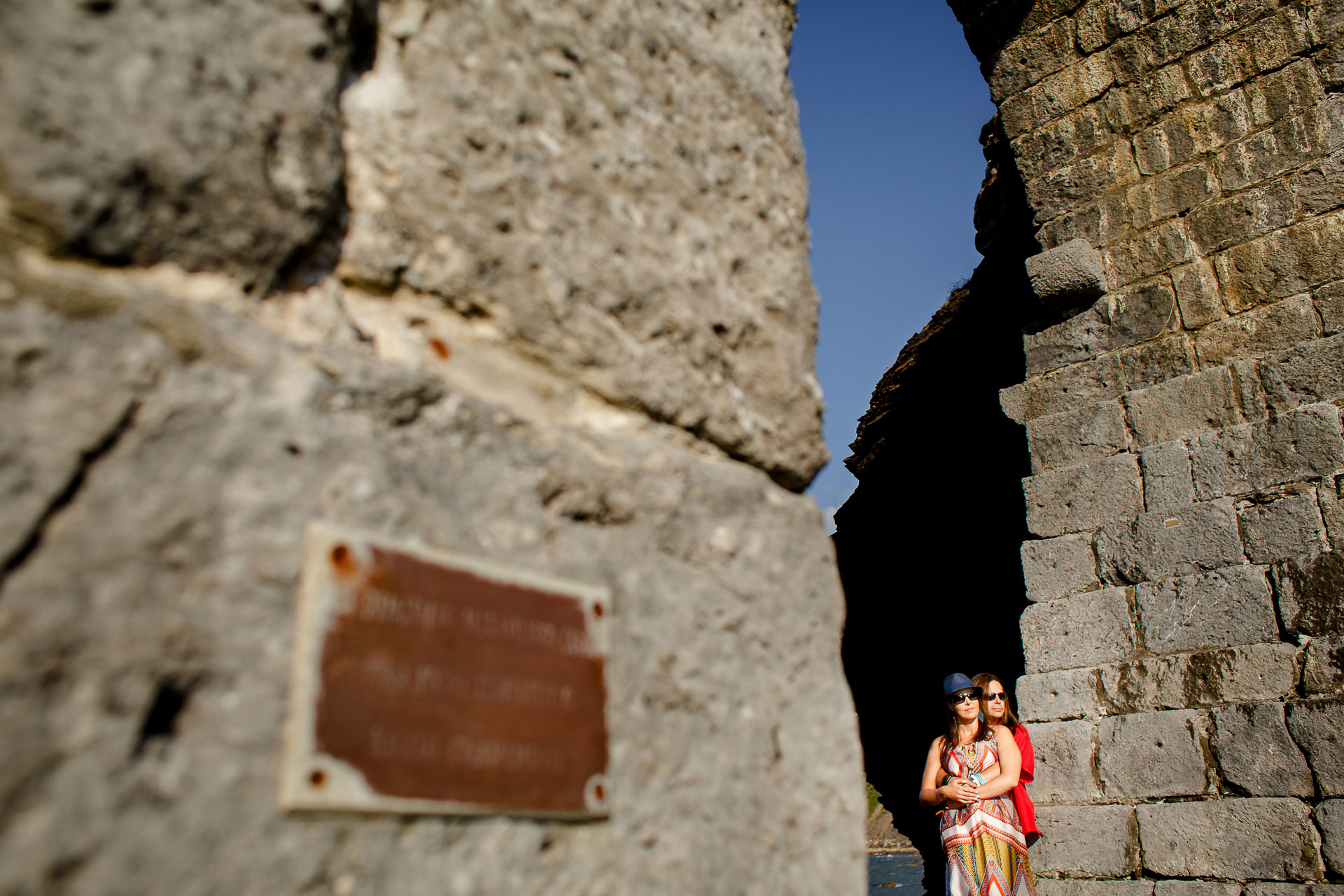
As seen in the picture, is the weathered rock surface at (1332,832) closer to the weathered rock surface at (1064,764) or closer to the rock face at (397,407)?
the weathered rock surface at (1064,764)

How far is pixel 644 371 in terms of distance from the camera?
51.5 inches

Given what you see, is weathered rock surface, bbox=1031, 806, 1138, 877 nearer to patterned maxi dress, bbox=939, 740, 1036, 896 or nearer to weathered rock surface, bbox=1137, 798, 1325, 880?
weathered rock surface, bbox=1137, 798, 1325, 880

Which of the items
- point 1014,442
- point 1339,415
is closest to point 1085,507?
point 1339,415

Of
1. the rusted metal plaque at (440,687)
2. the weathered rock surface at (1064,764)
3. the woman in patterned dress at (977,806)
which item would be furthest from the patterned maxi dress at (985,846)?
the rusted metal plaque at (440,687)

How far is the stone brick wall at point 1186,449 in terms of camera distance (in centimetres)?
392

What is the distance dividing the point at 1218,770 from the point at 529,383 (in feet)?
13.2

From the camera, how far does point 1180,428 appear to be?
4.53m

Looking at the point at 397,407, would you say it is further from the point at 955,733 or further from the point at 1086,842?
Answer: the point at 1086,842

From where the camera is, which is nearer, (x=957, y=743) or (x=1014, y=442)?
(x=957, y=743)

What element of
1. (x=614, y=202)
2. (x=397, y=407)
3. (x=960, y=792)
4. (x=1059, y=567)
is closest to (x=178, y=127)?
(x=397, y=407)

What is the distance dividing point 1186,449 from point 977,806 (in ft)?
6.50

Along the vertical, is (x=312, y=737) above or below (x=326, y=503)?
below

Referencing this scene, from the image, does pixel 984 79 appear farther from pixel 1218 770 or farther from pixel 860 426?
pixel 860 426

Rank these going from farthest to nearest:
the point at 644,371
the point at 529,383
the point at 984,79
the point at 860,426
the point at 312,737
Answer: the point at 860,426 → the point at 984,79 → the point at 644,371 → the point at 529,383 → the point at 312,737
